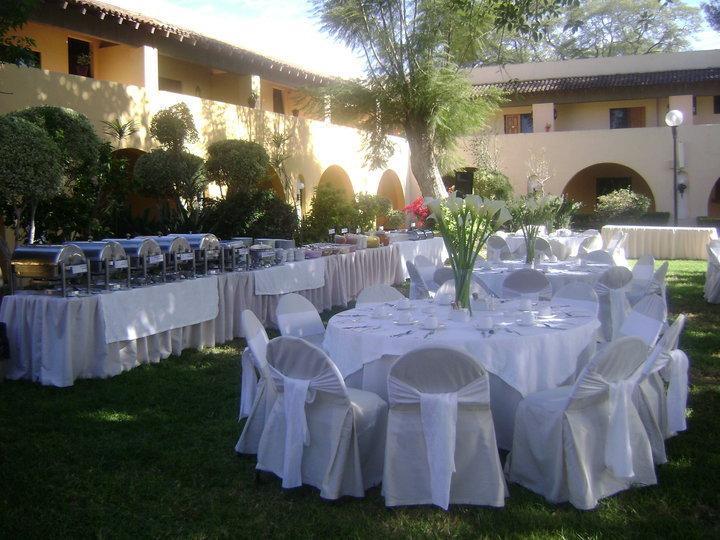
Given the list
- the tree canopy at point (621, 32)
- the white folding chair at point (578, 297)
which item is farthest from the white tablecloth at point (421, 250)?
the tree canopy at point (621, 32)

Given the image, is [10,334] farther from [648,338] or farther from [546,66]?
[546,66]

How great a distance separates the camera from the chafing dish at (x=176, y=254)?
6.82 metres

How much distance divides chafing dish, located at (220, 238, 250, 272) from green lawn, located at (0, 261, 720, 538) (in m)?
Result: 2.41

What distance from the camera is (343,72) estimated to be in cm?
1909

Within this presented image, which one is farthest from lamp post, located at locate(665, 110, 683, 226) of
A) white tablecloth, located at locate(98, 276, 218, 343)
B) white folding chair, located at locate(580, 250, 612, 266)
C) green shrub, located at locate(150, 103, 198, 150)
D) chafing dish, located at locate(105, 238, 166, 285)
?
chafing dish, located at locate(105, 238, 166, 285)

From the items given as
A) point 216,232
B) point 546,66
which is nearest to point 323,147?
point 216,232

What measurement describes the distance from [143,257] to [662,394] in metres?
4.34

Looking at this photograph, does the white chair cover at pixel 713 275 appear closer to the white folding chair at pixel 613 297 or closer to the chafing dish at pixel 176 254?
the white folding chair at pixel 613 297

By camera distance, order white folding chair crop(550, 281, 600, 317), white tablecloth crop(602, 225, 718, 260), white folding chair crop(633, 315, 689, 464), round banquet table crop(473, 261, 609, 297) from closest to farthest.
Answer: white folding chair crop(633, 315, 689, 464)
white folding chair crop(550, 281, 600, 317)
round banquet table crop(473, 261, 609, 297)
white tablecloth crop(602, 225, 718, 260)

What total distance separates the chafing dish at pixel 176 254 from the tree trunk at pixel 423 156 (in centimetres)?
1027

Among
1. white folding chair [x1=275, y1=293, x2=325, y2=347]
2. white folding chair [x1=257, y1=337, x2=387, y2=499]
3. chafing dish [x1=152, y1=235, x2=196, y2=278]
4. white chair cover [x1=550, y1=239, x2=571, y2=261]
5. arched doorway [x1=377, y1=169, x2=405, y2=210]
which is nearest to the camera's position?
white folding chair [x1=257, y1=337, x2=387, y2=499]

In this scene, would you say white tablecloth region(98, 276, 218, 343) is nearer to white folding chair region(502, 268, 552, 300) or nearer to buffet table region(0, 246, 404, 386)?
buffet table region(0, 246, 404, 386)

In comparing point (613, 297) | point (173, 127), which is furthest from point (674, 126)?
point (613, 297)

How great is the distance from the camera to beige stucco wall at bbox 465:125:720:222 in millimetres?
20000
